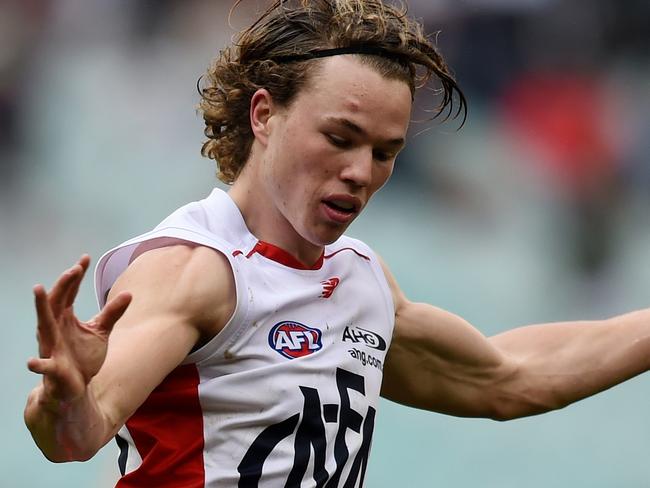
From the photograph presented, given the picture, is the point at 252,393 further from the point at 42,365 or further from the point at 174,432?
the point at 42,365

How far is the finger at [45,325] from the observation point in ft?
7.59

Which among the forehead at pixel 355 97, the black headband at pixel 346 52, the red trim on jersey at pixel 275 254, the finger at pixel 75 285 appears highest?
the black headband at pixel 346 52

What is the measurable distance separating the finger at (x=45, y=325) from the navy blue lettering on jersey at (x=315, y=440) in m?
0.83

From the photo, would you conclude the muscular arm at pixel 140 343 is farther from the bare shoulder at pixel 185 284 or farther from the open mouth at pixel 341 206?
the open mouth at pixel 341 206

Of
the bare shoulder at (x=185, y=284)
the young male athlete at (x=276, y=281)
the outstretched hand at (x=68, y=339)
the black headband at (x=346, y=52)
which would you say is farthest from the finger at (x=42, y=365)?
the black headband at (x=346, y=52)

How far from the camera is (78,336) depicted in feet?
7.97

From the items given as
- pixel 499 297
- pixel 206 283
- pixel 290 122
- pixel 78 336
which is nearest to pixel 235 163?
pixel 290 122

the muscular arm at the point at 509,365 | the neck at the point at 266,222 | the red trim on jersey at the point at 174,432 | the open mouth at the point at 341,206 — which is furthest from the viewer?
the muscular arm at the point at 509,365

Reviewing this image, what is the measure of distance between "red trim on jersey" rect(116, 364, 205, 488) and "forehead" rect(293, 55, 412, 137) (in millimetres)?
739

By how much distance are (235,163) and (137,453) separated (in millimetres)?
873

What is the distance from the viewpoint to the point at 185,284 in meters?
2.89

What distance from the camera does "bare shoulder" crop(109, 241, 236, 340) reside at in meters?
2.85

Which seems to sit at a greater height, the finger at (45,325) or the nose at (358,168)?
the nose at (358,168)

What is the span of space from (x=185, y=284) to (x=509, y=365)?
1.39 metres
